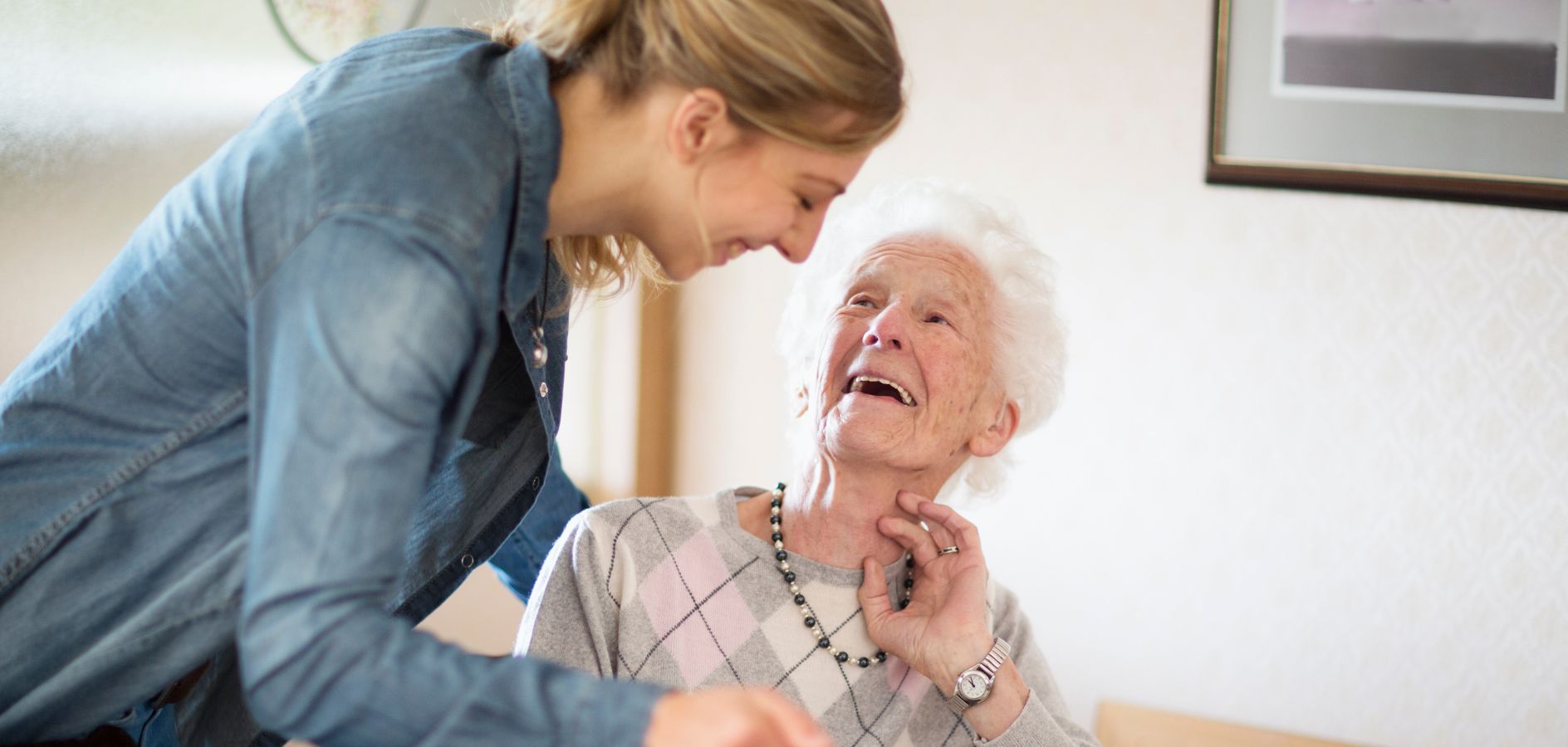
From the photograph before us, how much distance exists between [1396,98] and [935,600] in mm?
1279

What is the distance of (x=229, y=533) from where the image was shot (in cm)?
96

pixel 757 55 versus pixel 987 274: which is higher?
pixel 757 55

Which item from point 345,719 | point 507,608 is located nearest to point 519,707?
point 345,719

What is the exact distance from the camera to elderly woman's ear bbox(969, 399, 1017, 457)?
1.67 metres

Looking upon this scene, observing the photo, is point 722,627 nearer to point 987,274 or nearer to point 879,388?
point 879,388

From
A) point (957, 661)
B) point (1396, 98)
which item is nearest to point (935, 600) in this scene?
point (957, 661)

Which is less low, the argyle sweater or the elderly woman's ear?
the elderly woman's ear

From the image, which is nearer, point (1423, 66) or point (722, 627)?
point (722, 627)

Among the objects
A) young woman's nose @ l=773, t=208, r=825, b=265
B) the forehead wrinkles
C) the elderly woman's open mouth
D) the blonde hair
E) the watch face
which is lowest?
the watch face

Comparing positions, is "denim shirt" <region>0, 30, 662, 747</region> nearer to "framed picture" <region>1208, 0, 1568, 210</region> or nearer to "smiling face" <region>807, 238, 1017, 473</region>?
"smiling face" <region>807, 238, 1017, 473</region>

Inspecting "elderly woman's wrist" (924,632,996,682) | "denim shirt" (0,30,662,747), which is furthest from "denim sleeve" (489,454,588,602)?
"denim shirt" (0,30,662,747)

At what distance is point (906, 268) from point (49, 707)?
1.14 meters

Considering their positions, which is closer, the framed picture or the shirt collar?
the shirt collar

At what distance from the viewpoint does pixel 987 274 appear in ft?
5.65
